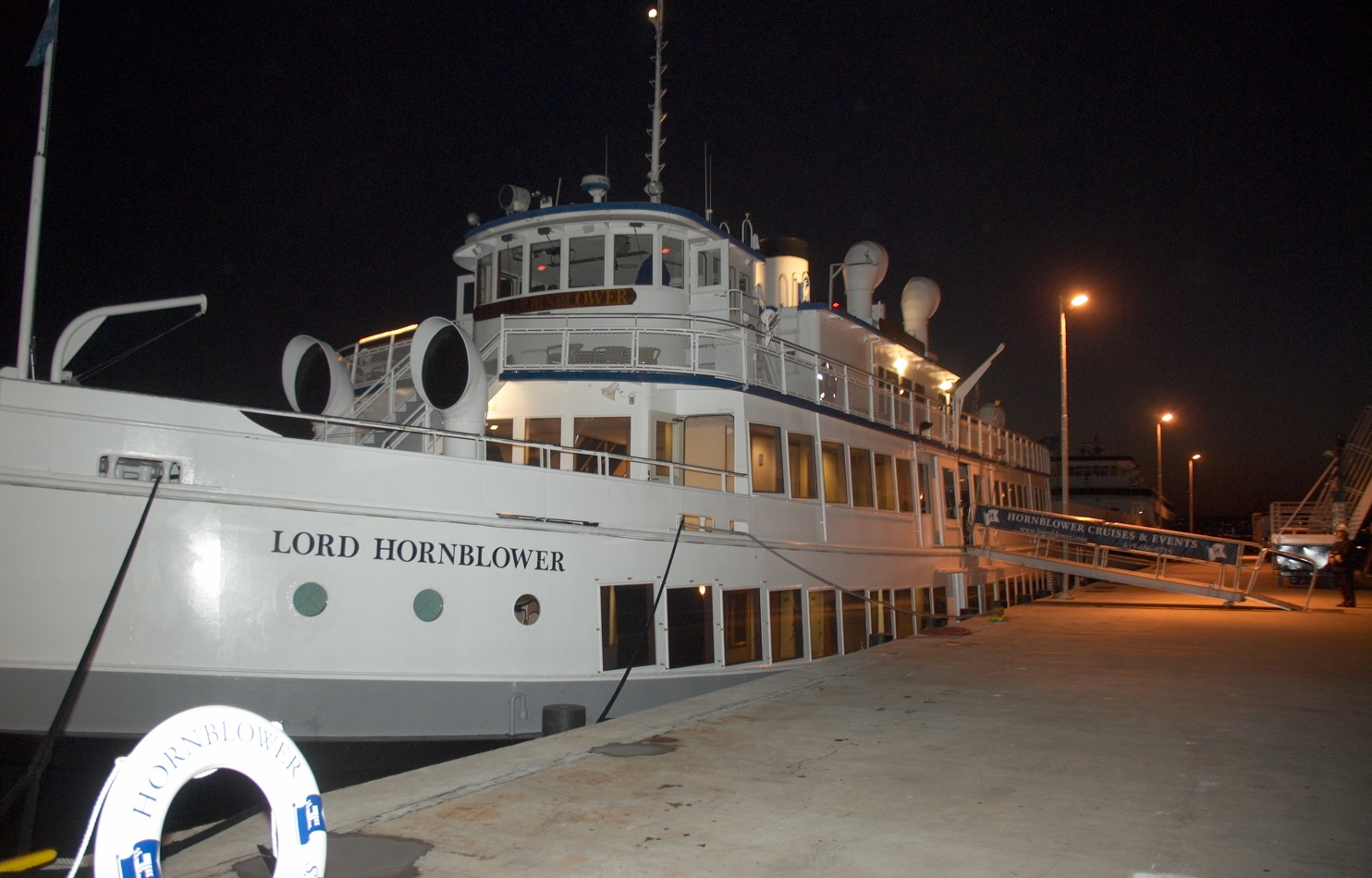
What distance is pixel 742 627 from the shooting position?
10859mm

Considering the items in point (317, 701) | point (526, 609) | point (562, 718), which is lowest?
point (562, 718)

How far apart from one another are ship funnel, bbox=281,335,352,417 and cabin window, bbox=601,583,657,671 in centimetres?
409

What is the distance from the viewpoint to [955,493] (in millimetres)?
19312

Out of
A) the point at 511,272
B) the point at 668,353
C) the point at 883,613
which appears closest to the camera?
the point at 668,353

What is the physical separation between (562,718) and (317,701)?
6.42ft

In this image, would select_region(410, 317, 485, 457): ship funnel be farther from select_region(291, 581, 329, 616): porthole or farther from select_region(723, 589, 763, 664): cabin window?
select_region(723, 589, 763, 664): cabin window

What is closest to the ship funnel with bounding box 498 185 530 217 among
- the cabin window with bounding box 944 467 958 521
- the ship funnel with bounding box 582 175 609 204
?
the ship funnel with bounding box 582 175 609 204

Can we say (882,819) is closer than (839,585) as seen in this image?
Yes

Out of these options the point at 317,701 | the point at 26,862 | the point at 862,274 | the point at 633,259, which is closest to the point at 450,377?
the point at 317,701

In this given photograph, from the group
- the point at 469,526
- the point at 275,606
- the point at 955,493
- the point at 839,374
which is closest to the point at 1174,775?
the point at 469,526

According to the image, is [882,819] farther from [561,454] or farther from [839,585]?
[839,585]

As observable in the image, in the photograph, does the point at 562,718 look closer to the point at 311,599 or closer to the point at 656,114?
the point at 311,599

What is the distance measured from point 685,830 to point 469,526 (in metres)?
4.22

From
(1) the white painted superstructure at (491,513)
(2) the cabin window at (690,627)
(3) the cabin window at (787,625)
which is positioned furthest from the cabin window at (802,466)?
(2) the cabin window at (690,627)
